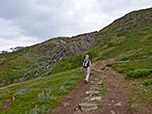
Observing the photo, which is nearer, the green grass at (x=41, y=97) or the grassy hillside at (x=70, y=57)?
the green grass at (x=41, y=97)

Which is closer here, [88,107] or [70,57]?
[88,107]

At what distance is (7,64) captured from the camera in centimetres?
8869

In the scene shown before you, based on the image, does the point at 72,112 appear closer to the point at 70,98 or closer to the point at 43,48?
the point at 70,98

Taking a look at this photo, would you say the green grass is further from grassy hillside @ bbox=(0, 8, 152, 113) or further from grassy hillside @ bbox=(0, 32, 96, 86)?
grassy hillside @ bbox=(0, 32, 96, 86)

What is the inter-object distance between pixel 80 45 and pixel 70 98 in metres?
97.8

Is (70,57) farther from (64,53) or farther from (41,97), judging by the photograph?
(41,97)

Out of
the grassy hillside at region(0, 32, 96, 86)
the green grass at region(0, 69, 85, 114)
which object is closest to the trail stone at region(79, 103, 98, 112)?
the green grass at region(0, 69, 85, 114)

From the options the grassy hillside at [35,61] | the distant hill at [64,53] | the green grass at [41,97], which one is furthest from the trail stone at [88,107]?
the grassy hillside at [35,61]

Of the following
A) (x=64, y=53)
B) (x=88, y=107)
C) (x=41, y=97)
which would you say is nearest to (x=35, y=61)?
(x=64, y=53)

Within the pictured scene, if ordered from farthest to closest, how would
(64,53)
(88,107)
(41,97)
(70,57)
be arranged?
(64,53), (70,57), (41,97), (88,107)

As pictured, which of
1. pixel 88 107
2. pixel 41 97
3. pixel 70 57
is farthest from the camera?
pixel 70 57

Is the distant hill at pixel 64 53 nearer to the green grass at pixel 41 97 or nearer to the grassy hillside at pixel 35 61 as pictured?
the grassy hillside at pixel 35 61

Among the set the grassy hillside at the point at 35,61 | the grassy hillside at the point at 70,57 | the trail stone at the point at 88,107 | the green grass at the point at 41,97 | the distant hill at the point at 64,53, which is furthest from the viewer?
the grassy hillside at the point at 35,61

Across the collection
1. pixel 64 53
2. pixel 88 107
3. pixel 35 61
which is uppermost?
pixel 64 53
